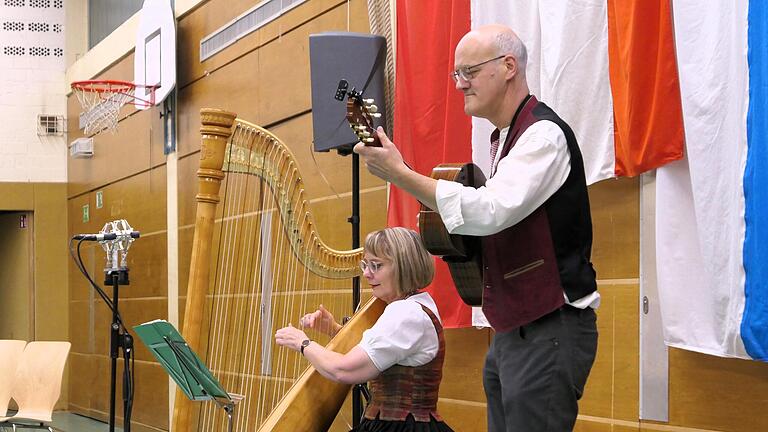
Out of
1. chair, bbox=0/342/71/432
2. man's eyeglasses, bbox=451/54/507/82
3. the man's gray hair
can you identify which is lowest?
chair, bbox=0/342/71/432

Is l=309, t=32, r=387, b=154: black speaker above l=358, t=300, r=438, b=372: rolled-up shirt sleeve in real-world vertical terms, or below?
above

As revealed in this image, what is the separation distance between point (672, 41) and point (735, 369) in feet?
3.49

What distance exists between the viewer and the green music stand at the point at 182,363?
3078mm

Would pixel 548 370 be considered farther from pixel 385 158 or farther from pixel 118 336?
pixel 118 336

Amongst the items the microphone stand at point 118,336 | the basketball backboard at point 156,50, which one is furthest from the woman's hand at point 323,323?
the basketball backboard at point 156,50

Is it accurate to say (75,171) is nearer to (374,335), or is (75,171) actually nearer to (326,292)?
(326,292)

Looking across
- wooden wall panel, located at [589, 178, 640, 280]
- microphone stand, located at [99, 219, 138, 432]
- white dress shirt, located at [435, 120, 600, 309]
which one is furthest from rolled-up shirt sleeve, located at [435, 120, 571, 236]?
microphone stand, located at [99, 219, 138, 432]

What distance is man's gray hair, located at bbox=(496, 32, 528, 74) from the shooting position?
7.50 ft

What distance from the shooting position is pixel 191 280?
11.3ft

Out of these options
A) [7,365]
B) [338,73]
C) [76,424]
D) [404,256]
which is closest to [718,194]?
[404,256]

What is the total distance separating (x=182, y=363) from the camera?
314cm

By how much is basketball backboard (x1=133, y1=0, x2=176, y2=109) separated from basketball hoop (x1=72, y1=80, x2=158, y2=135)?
71mm

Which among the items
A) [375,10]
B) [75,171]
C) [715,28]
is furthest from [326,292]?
[75,171]

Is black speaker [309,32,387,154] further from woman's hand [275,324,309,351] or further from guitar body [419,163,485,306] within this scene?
guitar body [419,163,485,306]
